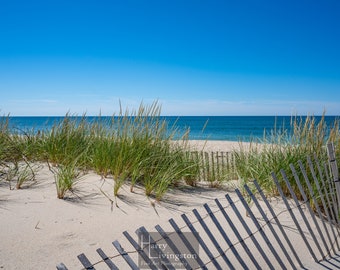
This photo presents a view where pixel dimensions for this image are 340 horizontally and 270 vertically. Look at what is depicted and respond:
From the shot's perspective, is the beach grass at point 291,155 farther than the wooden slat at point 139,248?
Yes

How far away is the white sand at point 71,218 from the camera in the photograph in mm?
2604

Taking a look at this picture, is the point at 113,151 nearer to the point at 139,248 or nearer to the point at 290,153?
the point at 290,153

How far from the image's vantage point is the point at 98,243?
2.86 meters

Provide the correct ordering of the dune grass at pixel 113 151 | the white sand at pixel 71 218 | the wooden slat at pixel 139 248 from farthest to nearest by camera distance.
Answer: the dune grass at pixel 113 151 → the white sand at pixel 71 218 → the wooden slat at pixel 139 248

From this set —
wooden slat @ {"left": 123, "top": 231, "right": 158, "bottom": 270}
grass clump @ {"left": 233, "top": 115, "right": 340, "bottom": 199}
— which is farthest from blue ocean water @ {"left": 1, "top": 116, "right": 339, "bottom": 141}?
wooden slat @ {"left": 123, "top": 231, "right": 158, "bottom": 270}

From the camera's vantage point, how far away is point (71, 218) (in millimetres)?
3320

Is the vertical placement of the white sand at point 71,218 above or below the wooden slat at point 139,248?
below

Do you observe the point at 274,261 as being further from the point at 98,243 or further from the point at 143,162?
the point at 143,162

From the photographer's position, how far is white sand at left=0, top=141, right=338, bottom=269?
2604 mm

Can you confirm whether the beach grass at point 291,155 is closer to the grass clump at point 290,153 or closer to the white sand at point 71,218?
the grass clump at point 290,153

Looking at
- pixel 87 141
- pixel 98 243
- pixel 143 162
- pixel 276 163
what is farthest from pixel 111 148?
pixel 276 163

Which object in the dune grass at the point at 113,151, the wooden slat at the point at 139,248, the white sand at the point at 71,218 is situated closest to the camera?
the wooden slat at the point at 139,248

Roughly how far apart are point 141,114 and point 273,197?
253 centimetres

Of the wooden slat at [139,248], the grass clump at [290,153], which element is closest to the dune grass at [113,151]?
the grass clump at [290,153]
